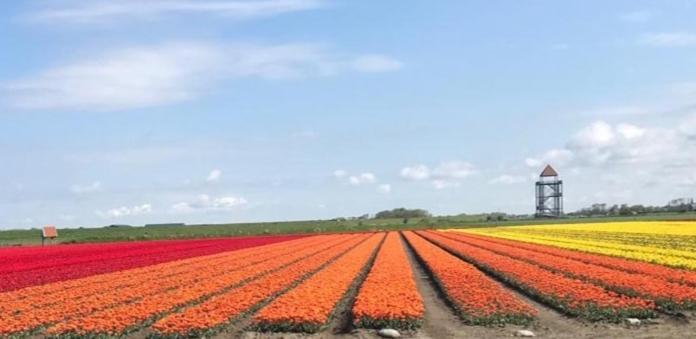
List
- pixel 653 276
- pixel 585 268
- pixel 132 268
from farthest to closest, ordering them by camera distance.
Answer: pixel 132 268, pixel 585 268, pixel 653 276

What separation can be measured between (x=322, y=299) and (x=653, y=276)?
35.7ft

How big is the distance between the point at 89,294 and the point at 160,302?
190 inches

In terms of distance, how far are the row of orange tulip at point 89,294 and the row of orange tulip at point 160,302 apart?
0.27m

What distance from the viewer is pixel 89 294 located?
23750 mm

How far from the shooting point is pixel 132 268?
36062 millimetres

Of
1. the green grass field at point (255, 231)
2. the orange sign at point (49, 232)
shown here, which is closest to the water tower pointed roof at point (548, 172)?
the green grass field at point (255, 231)

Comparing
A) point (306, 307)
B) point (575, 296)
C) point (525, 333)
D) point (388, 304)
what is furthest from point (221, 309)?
point (575, 296)

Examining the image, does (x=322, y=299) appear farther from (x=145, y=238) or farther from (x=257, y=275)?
(x=145, y=238)

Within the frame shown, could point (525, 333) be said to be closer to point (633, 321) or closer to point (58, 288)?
point (633, 321)

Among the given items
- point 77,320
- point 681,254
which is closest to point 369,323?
point 77,320

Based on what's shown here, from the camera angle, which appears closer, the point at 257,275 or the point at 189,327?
the point at 189,327

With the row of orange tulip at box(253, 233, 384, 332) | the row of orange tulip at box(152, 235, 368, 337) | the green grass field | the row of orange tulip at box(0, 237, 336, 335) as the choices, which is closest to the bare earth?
the row of orange tulip at box(253, 233, 384, 332)

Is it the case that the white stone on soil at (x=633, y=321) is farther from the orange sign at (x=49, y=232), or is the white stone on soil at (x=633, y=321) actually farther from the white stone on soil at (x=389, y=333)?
the orange sign at (x=49, y=232)

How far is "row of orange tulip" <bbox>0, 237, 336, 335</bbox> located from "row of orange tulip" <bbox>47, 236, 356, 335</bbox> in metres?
0.27
